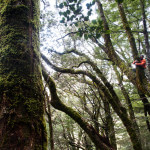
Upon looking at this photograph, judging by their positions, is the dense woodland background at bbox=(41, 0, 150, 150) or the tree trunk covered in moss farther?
the dense woodland background at bbox=(41, 0, 150, 150)

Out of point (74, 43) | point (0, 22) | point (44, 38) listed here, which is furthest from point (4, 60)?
point (74, 43)

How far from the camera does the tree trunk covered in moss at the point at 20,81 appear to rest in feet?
2.71

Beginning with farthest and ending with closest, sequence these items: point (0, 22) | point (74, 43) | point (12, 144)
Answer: point (74, 43) → point (0, 22) → point (12, 144)

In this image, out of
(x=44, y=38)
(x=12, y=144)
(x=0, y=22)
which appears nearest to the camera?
(x=12, y=144)

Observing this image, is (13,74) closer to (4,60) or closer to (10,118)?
(4,60)

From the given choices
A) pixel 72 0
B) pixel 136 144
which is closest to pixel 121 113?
pixel 136 144

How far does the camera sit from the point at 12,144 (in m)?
0.77

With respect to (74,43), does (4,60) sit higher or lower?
lower

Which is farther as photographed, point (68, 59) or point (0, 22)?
point (68, 59)

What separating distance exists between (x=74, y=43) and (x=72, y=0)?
20.7 ft

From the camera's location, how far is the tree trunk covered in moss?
825 millimetres

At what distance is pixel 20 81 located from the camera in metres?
0.99

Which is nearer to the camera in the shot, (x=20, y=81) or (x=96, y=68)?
(x=20, y=81)

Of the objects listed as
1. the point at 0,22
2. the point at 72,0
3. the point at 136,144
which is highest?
the point at 72,0
